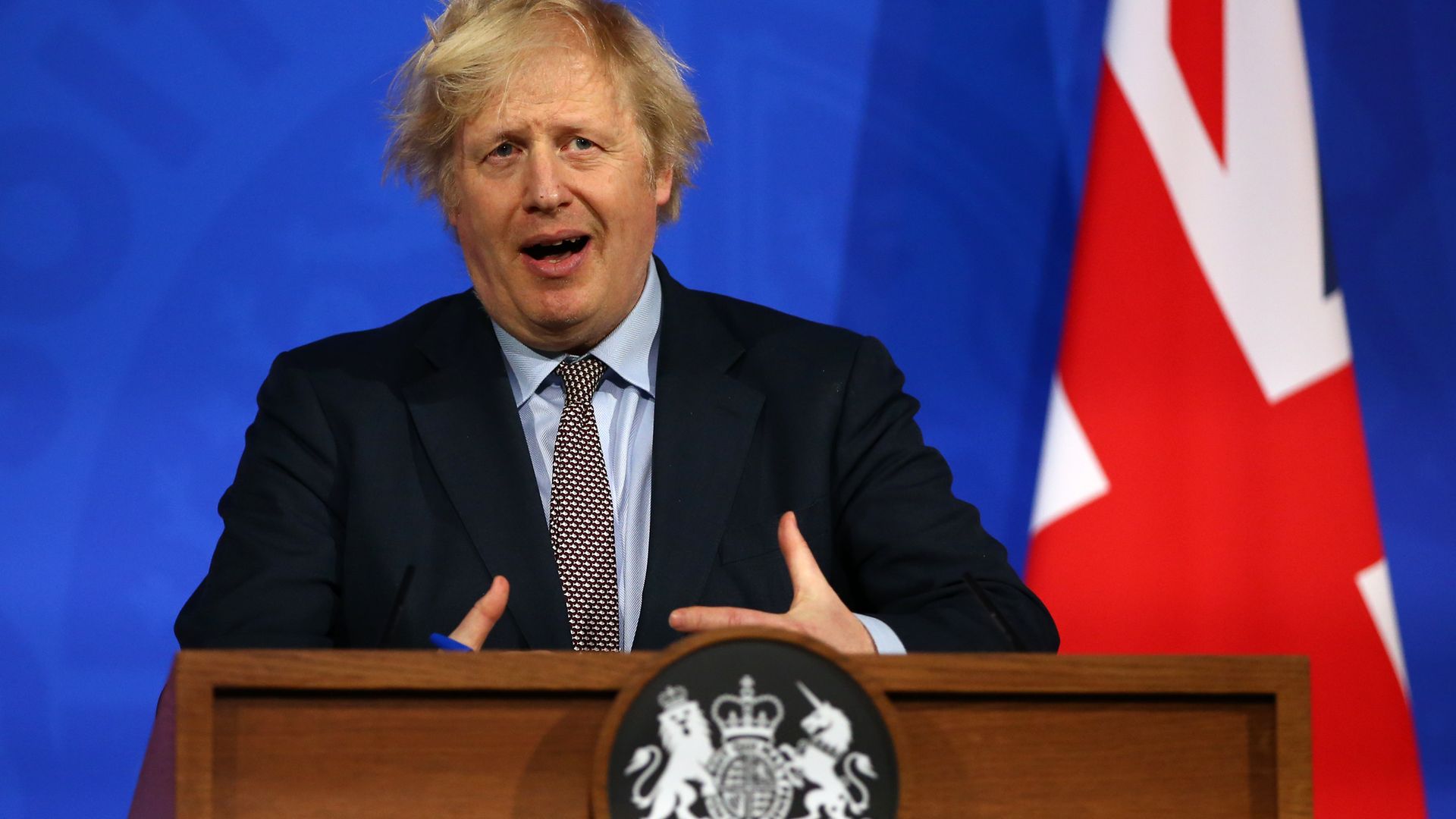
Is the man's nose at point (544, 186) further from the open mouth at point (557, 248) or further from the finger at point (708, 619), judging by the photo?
the finger at point (708, 619)

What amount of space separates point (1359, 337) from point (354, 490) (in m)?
1.65

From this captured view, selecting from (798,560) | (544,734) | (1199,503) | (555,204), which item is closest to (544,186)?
Result: (555,204)

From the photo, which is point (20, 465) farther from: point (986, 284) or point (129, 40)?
point (986, 284)

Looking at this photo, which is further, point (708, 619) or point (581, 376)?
point (581, 376)

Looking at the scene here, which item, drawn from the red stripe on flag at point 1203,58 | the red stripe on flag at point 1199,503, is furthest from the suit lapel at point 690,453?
the red stripe on flag at point 1203,58

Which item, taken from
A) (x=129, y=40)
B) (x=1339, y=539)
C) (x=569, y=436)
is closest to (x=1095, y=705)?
(x=569, y=436)

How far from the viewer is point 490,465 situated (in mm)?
1703

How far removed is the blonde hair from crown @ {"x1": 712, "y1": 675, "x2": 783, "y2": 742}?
1070mm

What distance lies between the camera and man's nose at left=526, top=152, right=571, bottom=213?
5.91 ft

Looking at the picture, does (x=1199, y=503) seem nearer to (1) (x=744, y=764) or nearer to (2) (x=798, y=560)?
(2) (x=798, y=560)

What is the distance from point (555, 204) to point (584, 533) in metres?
0.39


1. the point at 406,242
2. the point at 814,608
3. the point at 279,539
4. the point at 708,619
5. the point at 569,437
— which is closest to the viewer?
the point at 708,619

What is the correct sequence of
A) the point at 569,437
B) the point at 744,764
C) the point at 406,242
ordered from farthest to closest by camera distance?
the point at 406,242 → the point at 569,437 → the point at 744,764

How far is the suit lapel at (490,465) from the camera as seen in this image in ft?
5.31
